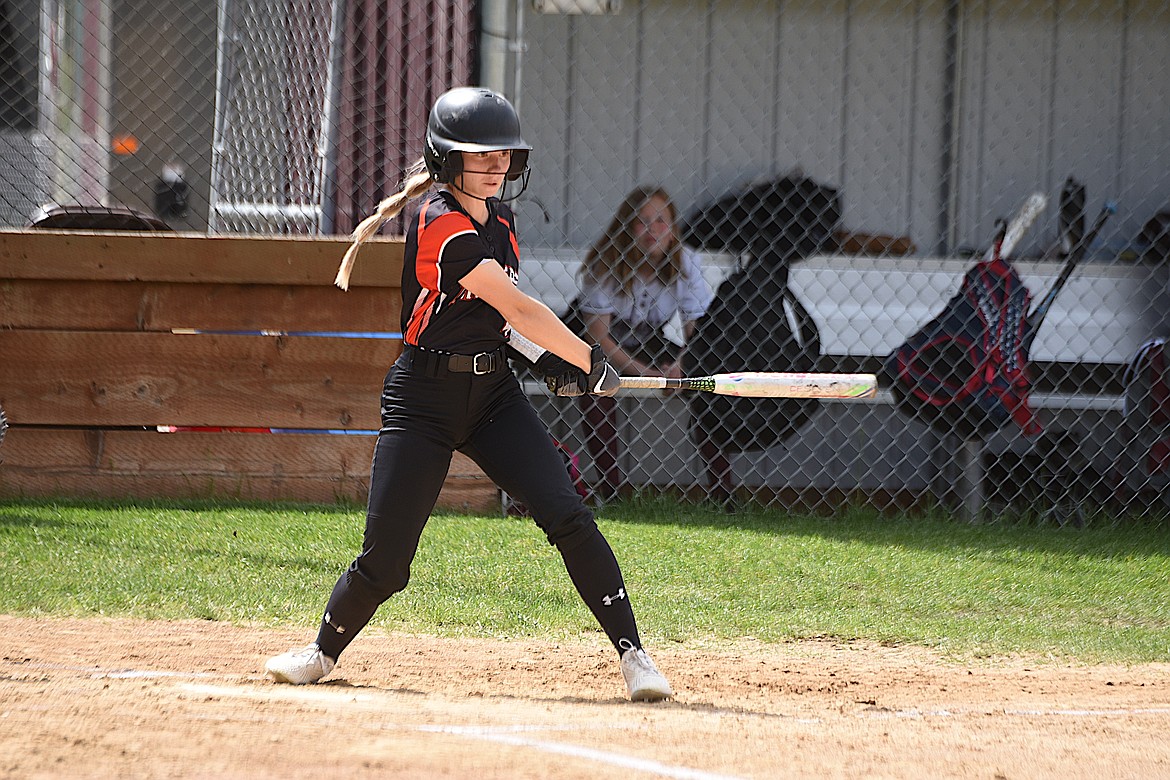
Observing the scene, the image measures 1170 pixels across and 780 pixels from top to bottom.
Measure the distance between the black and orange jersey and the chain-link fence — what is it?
312 cm

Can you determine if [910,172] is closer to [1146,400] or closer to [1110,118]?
[1110,118]

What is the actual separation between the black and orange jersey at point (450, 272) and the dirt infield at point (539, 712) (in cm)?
96

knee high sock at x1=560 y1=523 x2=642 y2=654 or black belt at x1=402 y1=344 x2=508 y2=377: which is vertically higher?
black belt at x1=402 y1=344 x2=508 y2=377

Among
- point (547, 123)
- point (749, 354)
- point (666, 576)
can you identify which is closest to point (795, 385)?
point (666, 576)

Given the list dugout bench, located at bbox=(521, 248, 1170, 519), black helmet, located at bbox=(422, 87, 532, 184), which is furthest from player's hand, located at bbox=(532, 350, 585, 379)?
dugout bench, located at bbox=(521, 248, 1170, 519)

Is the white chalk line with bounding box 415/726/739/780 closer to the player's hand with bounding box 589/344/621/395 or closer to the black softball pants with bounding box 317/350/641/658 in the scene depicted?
the black softball pants with bounding box 317/350/641/658

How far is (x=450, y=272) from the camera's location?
332 centimetres

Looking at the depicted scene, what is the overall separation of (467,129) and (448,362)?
1.99 ft

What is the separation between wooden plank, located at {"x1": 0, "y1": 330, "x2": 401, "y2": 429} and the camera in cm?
628

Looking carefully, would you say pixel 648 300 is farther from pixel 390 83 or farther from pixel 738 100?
pixel 390 83

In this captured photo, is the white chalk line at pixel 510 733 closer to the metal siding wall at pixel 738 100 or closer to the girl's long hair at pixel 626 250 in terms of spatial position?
the girl's long hair at pixel 626 250

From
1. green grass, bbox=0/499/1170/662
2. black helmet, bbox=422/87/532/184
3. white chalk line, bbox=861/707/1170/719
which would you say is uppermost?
black helmet, bbox=422/87/532/184

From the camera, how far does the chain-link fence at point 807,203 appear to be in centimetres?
674

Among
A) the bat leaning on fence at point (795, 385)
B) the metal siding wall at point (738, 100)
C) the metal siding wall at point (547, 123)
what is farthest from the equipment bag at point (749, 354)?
the bat leaning on fence at point (795, 385)
